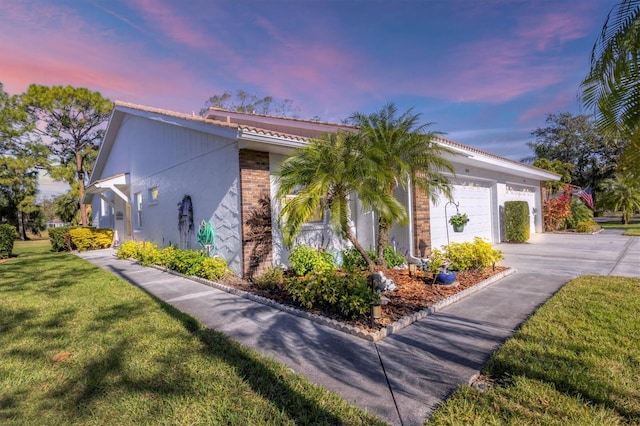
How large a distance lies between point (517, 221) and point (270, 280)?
36.9 feet

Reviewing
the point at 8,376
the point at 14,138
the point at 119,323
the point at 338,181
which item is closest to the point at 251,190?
the point at 338,181

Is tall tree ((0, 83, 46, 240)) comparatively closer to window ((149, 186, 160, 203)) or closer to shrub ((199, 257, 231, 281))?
window ((149, 186, 160, 203))

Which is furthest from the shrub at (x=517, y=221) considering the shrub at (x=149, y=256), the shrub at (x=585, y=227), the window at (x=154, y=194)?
the window at (x=154, y=194)

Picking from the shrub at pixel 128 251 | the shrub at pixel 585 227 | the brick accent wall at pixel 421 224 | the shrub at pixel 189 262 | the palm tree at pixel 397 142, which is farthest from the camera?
the shrub at pixel 585 227

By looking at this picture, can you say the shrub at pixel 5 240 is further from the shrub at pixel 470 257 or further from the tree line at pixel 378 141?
the shrub at pixel 470 257

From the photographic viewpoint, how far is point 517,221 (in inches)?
523

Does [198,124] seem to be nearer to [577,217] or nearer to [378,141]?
[378,141]

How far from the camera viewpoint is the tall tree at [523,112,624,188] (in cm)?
3503

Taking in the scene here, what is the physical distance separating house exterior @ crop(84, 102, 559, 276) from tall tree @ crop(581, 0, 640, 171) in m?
4.78

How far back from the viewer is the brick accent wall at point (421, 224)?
9125 millimetres

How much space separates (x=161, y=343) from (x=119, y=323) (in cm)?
140

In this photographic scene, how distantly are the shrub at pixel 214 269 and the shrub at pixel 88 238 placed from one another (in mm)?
12077

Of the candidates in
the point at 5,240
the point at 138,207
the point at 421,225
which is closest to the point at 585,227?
the point at 421,225

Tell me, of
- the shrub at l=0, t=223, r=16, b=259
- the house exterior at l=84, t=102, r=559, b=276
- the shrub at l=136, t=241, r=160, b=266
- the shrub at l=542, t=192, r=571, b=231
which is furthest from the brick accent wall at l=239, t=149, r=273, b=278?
the shrub at l=542, t=192, r=571, b=231
